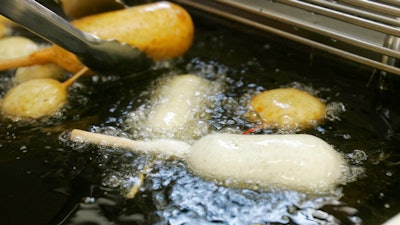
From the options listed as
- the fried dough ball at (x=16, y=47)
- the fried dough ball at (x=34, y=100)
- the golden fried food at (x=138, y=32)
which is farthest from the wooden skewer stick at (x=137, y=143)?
the fried dough ball at (x=16, y=47)

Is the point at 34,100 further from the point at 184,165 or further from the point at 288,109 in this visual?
the point at 288,109

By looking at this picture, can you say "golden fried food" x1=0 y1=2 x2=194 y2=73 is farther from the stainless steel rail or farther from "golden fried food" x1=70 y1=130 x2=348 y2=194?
"golden fried food" x1=70 y1=130 x2=348 y2=194

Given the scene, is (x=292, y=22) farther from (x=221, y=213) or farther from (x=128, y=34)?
(x=221, y=213)

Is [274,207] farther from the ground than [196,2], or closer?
closer

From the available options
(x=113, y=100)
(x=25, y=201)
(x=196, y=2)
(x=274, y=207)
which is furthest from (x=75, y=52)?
(x=274, y=207)

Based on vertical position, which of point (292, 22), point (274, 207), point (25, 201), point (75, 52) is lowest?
point (25, 201)

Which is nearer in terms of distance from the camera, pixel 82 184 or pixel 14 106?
pixel 82 184

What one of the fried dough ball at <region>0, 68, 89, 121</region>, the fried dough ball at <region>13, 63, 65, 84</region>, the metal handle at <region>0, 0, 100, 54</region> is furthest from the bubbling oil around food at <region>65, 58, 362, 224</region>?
the fried dough ball at <region>13, 63, 65, 84</region>
